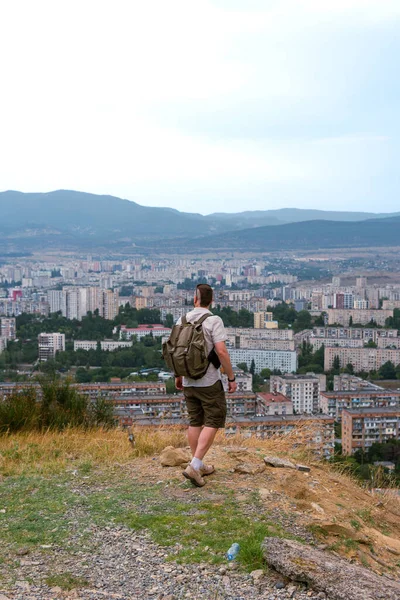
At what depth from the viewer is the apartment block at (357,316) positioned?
140ft

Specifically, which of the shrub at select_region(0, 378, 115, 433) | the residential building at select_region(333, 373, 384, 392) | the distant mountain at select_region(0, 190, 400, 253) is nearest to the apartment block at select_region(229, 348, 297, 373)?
the residential building at select_region(333, 373, 384, 392)

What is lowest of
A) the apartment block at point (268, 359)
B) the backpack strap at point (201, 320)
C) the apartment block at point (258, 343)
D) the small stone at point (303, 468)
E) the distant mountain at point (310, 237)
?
the apartment block at point (268, 359)

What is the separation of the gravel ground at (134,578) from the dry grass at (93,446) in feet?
3.38

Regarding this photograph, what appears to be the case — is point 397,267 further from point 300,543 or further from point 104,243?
point 300,543

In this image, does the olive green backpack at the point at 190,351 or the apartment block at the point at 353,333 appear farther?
the apartment block at the point at 353,333

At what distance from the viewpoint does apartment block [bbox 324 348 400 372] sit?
96.6 ft

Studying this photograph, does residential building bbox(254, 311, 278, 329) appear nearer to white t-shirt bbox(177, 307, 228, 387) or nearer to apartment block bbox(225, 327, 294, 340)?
apartment block bbox(225, 327, 294, 340)

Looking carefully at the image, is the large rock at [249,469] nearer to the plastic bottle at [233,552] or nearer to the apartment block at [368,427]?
the plastic bottle at [233,552]

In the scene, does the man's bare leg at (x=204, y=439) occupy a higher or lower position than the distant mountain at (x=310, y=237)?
lower

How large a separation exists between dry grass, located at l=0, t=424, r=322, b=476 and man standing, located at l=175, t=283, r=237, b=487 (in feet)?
1.94

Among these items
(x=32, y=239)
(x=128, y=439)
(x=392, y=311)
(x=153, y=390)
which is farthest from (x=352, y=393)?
(x=32, y=239)

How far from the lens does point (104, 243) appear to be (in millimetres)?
123750

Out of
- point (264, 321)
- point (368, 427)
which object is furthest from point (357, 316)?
point (368, 427)

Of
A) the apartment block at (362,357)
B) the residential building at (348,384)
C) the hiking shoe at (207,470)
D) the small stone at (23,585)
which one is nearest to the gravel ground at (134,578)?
the small stone at (23,585)
